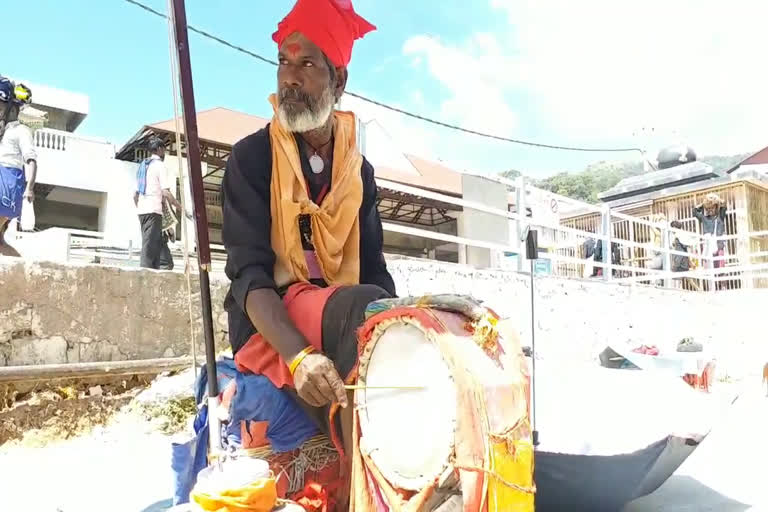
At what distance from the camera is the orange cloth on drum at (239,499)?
1016mm

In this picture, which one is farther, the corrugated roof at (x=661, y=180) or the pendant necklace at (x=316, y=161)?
the corrugated roof at (x=661, y=180)

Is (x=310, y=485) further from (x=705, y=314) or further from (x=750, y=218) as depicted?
(x=750, y=218)

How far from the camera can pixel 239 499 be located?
1021 mm

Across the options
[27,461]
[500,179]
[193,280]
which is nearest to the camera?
[27,461]

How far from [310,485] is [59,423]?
259cm

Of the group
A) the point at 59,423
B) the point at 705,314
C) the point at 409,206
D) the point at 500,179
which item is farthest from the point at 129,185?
the point at 705,314

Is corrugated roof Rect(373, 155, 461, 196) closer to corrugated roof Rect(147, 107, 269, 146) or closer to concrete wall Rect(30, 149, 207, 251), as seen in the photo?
corrugated roof Rect(147, 107, 269, 146)

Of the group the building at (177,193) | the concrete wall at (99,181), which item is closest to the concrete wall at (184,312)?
the building at (177,193)

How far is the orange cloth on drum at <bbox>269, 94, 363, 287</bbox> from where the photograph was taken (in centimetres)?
147

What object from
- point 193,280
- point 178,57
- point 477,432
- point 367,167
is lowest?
point 477,432

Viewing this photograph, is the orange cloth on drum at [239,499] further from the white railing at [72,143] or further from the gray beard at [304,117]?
the white railing at [72,143]

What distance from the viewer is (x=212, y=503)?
103cm

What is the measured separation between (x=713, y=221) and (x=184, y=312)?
9.99 meters

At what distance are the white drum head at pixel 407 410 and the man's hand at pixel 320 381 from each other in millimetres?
70
